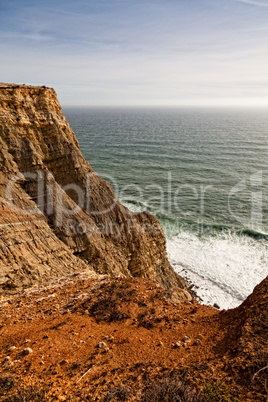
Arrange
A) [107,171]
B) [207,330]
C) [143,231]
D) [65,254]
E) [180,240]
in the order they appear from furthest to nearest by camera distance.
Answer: [107,171], [180,240], [143,231], [65,254], [207,330]

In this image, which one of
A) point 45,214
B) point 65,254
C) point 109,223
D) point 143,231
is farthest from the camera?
point 143,231

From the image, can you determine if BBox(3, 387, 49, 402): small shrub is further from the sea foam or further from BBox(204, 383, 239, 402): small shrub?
the sea foam

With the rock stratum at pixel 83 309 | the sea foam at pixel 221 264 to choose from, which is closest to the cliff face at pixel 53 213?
the rock stratum at pixel 83 309

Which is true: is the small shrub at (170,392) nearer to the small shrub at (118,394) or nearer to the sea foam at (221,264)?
the small shrub at (118,394)

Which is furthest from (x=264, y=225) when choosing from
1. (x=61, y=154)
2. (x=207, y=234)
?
(x=61, y=154)

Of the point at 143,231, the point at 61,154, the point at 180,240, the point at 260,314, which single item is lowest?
the point at 180,240

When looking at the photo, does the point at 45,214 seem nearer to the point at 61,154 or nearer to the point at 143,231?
the point at 61,154

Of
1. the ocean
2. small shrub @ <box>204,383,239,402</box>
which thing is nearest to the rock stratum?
small shrub @ <box>204,383,239,402</box>

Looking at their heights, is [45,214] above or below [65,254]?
above
